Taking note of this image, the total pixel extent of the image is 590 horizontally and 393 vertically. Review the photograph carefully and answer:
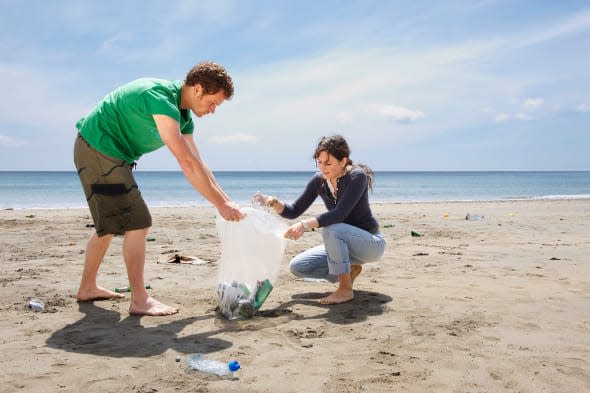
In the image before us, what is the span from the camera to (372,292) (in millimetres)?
3994

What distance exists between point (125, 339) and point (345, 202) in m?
1.77

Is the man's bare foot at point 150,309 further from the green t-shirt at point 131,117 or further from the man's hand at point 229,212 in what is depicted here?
the green t-shirt at point 131,117

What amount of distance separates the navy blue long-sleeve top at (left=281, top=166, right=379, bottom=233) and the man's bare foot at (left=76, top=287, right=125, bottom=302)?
149 centimetres

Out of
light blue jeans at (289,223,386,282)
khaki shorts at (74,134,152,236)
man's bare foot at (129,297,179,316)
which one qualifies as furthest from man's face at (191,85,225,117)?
man's bare foot at (129,297,179,316)

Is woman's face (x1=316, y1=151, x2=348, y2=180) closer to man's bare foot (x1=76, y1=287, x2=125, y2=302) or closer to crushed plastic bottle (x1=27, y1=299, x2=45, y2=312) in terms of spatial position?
man's bare foot (x1=76, y1=287, x2=125, y2=302)

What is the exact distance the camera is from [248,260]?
336 centimetres

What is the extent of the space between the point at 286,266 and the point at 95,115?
2677mm

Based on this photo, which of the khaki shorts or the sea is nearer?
the khaki shorts

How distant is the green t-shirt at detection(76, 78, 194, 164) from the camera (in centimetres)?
300

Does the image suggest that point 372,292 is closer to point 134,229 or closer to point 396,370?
point 396,370

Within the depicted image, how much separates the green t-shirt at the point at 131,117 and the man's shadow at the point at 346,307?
1476 mm

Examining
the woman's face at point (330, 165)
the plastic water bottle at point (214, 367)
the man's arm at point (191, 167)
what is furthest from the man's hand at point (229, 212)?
the plastic water bottle at point (214, 367)

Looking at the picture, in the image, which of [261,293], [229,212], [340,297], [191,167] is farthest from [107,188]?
[340,297]

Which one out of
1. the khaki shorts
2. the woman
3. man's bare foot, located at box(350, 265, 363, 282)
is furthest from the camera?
man's bare foot, located at box(350, 265, 363, 282)
